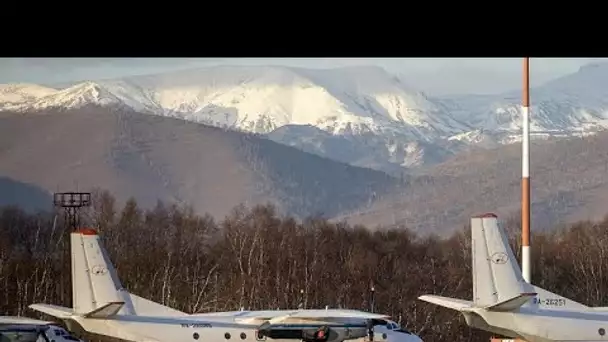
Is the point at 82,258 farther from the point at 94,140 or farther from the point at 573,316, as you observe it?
the point at 94,140

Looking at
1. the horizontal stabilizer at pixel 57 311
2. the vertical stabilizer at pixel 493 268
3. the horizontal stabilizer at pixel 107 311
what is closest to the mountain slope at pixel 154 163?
the horizontal stabilizer at pixel 57 311

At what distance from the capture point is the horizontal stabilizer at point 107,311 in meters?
36.2

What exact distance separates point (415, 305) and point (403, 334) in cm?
2201

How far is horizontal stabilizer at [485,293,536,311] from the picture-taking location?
115 ft

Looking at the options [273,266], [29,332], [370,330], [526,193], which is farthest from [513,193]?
[29,332]

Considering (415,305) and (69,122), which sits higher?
(69,122)

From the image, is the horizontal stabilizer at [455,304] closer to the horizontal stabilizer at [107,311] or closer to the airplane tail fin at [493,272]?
the airplane tail fin at [493,272]

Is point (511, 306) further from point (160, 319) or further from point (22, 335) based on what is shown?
point (22, 335)

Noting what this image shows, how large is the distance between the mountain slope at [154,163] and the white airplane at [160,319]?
109m

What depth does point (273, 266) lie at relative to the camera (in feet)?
209

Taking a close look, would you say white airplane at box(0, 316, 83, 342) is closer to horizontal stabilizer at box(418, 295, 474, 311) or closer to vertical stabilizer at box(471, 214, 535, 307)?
horizontal stabilizer at box(418, 295, 474, 311)

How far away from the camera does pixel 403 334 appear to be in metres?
38.9
